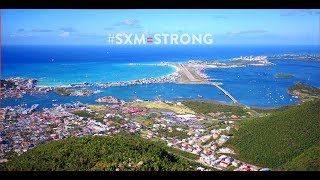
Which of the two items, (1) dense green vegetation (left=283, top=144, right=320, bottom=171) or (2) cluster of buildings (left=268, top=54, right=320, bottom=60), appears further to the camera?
(2) cluster of buildings (left=268, top=54, right=320, bottom=60)

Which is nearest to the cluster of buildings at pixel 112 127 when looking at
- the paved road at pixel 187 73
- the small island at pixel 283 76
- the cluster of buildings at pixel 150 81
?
the cluster of buildings at pixel 150 81

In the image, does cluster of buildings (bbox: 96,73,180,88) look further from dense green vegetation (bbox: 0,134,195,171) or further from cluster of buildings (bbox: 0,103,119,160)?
dense green vegetation (bbox: 0,134,195,171)

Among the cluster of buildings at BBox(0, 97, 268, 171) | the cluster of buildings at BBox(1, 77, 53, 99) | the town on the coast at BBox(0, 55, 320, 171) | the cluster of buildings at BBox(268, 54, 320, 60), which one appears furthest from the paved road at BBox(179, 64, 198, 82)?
the cluster of buildings at BBox(1, 77, 53, 99)

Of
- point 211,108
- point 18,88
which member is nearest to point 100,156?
point 18,88

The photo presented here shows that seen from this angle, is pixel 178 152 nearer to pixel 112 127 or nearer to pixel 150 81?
pixel 112 127

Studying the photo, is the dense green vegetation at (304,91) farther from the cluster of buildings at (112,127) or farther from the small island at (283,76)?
the cluster of buildings at (112,127)
